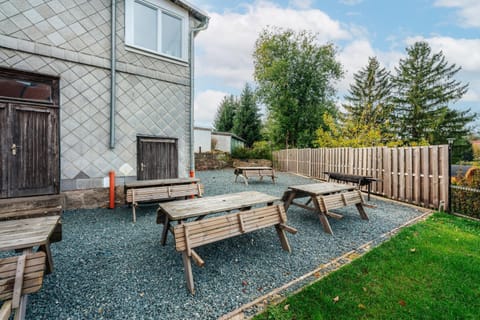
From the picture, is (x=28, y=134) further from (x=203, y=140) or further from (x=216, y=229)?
(x=203, y=140)

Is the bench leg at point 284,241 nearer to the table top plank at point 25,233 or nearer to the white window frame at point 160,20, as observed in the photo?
the table top plank at point 25,233

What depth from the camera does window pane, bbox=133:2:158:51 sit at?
20.0 feet

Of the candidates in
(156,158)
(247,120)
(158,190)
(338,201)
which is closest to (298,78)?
(247,120)

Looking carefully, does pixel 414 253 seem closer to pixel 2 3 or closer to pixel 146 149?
pixel 146 149

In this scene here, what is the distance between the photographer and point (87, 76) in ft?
17.5

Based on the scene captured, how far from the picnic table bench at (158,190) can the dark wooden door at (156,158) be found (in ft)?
3.57

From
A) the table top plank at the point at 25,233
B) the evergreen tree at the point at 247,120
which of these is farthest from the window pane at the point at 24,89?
the evergreen tree at the point at 247,120

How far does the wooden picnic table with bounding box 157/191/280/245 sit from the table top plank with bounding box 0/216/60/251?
124 centimetres

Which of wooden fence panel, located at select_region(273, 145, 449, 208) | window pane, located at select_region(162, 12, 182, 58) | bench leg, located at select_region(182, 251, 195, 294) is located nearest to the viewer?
bench leg, located at select_region(182, 251, 195, 294)

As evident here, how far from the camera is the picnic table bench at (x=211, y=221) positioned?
7.75ft

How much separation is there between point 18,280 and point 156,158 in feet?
16.7

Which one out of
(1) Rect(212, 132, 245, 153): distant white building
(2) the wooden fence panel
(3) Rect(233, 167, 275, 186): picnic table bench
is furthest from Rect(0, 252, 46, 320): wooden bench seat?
(1) Rect(212, 132, 245, 153): distant white building

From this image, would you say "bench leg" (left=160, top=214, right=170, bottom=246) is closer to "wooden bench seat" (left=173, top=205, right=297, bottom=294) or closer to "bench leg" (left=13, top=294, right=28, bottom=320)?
"wooden bench seat" (left=173, top=205, right=297, bottom=294)

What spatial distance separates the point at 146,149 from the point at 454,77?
110 feet
